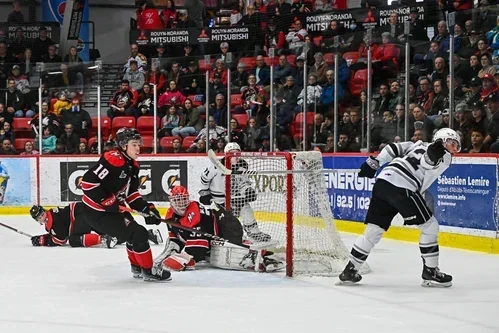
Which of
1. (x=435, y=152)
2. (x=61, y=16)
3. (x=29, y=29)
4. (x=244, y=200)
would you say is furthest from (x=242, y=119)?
(x=61, y=16)

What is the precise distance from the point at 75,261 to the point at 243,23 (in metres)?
8.23

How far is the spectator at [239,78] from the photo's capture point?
11.5m

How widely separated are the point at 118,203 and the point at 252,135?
503cm

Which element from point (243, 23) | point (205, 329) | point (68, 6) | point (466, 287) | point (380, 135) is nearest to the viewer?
point (205, 329)

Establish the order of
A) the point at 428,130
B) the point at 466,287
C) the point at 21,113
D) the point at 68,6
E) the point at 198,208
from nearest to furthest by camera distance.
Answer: the point at 466,287 → the point at 198,208 → the point at 428,130 → the point at 21,113 → the point at 68,6

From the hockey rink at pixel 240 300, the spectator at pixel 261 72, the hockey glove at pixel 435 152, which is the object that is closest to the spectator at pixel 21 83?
the spectator at pixel 261 72

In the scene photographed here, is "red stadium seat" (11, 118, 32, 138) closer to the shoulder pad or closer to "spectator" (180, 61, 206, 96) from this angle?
"spectator" (180, 61, 206, 96)

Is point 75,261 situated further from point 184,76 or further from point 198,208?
point 184,76

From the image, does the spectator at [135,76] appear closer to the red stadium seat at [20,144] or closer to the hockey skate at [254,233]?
the red stadium seat at [20,144]

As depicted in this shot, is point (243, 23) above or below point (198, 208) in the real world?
above

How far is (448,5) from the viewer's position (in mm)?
11602

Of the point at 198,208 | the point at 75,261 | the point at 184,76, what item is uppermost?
the point at 184,76

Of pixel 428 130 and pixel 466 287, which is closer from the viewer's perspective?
pixel 466 287

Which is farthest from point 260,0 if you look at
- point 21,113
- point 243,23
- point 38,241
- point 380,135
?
point 38,241
